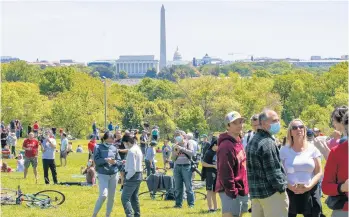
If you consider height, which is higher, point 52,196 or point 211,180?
point 211,180

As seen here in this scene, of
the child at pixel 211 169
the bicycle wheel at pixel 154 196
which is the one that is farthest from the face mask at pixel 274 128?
the bicycle wheel at pixel 154 196

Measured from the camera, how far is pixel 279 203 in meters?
8.94

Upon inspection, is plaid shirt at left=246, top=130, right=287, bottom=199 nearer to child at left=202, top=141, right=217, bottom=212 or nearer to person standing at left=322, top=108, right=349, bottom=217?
person standing at left=322, top=108, right=349, bottom=217

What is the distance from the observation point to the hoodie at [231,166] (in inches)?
367

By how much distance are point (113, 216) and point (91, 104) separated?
6562cm

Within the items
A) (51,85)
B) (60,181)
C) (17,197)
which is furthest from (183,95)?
(17,197)

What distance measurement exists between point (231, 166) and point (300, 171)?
885mm

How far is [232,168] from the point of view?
938 cm

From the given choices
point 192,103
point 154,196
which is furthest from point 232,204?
point 192,103

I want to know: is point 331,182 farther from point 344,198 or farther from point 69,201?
point 69,201

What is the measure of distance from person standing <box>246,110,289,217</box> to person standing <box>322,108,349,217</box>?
5.24ft

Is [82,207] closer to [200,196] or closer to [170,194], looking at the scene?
[170,194]

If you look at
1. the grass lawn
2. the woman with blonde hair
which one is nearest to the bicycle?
the grass lawn

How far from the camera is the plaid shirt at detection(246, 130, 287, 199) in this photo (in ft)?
28.8
